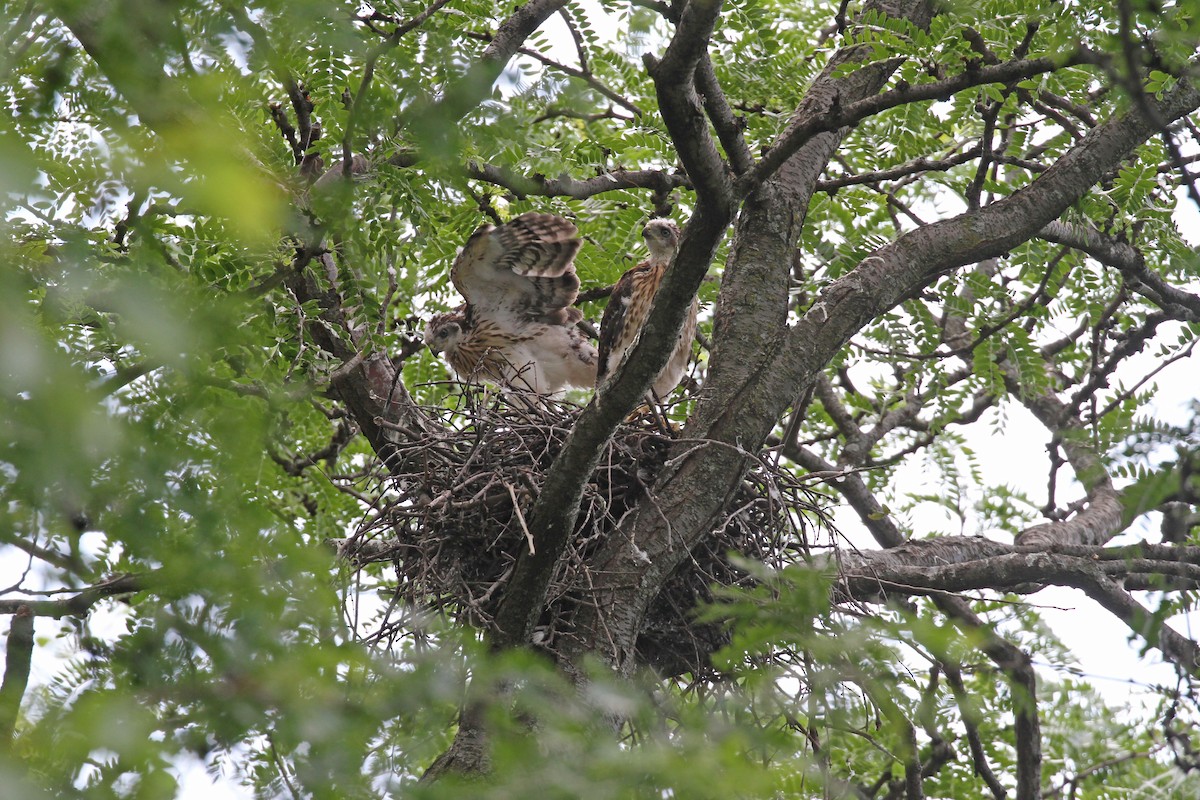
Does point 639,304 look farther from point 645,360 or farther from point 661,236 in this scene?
point 645,360

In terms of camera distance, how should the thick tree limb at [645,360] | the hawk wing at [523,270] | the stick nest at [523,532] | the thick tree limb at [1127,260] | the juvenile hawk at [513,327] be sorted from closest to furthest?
the thick tree limb at [645,360] < the stick nest at [523,532] < the thick tree limb at [1127,260] < the hawk wing at [523,270] < the juvenile hawk at [513,327]

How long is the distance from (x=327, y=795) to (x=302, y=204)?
1774 mm

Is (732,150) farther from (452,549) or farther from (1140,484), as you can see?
(452,549)

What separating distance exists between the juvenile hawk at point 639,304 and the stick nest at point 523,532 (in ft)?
3.88

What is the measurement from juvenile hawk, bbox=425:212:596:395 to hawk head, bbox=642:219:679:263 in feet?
1.37

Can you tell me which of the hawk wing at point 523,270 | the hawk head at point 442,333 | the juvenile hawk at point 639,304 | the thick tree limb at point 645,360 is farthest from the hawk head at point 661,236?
the thick tree limb at point 645,360

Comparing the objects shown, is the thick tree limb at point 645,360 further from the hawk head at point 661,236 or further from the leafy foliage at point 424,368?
the hawk head at point 661,236

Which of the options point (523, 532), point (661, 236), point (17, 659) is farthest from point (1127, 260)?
point (17, 659)

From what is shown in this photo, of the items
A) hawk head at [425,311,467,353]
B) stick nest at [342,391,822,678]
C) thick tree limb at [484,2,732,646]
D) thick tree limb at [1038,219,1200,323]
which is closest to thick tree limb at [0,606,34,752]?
stick nest at [342,391,822,678]

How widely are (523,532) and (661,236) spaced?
2125 mm

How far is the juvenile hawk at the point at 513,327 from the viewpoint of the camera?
18.5ft

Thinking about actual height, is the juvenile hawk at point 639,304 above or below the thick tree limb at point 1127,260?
above

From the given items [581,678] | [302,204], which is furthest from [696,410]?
[302,204]

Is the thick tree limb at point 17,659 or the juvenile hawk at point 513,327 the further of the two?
the juvenile hawk at point 513,327
